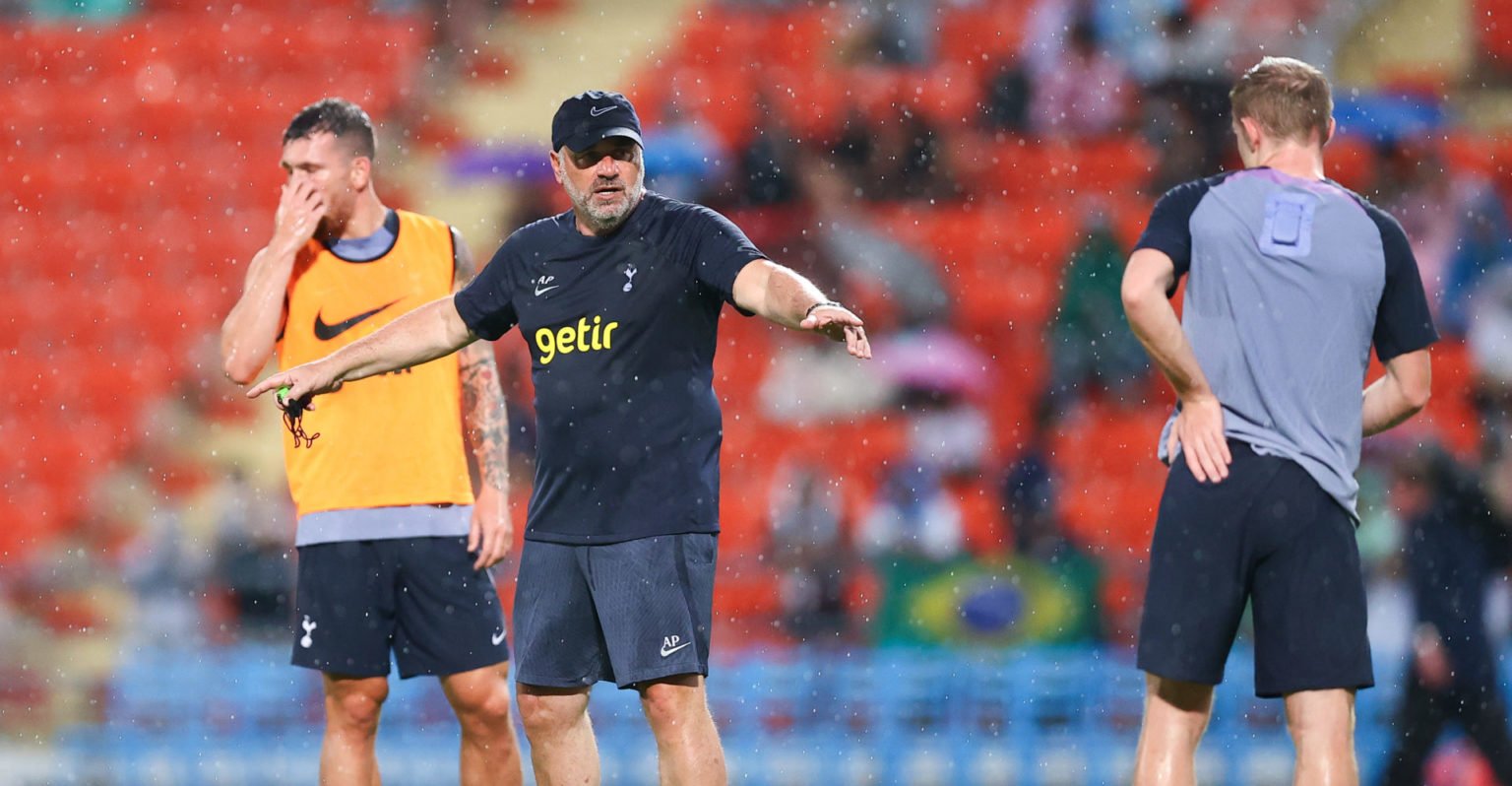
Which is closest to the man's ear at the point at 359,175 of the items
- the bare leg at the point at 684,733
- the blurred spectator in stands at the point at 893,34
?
the bare leg at the point at 684,733

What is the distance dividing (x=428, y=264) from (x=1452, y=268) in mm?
8046

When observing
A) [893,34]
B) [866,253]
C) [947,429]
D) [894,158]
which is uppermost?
[893,34]

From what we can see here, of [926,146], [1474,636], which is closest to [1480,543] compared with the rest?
[1474,636]

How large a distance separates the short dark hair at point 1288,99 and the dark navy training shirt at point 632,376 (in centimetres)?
138

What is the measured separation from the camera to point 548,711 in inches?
202

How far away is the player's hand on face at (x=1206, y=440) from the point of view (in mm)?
4656

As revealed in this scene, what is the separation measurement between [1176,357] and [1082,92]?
992 cm

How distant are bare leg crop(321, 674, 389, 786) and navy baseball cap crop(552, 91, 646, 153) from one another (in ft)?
6.22

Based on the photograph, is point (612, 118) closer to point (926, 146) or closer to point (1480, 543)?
point (1480, 543)

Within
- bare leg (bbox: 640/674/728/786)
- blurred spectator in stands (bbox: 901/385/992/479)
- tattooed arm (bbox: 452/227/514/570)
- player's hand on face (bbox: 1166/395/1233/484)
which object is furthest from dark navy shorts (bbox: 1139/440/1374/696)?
blurred spectator in stands (bbox: 901/385/992/479)

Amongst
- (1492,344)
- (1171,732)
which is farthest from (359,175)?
(1492,344)

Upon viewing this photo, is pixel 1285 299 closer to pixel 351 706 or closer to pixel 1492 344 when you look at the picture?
pixel 351 706

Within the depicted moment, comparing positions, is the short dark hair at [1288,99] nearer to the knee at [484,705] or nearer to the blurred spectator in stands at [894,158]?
the knee at [484,705]

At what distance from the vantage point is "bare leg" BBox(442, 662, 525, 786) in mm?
5820
